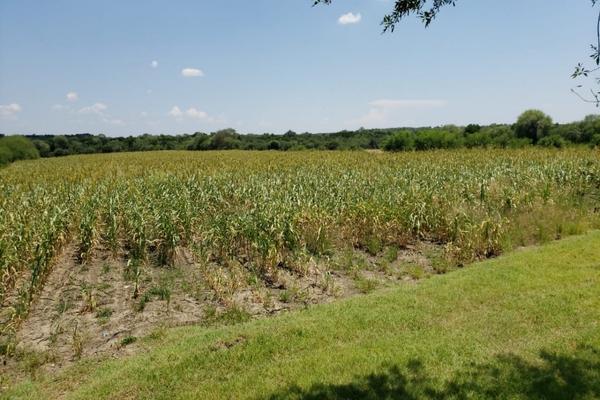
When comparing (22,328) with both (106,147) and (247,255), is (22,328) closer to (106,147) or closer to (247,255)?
(247,255)

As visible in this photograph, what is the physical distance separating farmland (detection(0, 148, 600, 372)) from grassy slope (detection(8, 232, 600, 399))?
3.34 feet

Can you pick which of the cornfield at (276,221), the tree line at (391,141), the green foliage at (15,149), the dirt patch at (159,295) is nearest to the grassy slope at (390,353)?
the dirt patch at (159,295)

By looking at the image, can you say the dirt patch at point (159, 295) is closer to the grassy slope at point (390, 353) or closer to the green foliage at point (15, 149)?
the grassy slope at point (390, 353)

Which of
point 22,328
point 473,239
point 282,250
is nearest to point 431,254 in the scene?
point 473,239

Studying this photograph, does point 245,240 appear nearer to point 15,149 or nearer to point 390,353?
point 390,353

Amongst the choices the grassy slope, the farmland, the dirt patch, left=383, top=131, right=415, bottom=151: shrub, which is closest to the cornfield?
the farmland

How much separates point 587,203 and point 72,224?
15.7 m

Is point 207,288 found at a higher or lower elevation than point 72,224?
lower

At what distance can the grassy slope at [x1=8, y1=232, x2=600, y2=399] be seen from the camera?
467 cm

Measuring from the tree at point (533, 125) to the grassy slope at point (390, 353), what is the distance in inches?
2251

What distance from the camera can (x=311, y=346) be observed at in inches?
225

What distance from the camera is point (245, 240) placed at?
406 inches

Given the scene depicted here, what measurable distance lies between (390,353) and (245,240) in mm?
5583

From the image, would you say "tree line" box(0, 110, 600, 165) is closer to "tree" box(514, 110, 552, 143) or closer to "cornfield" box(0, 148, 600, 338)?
"tree" box(514, 110, 552, 143)
